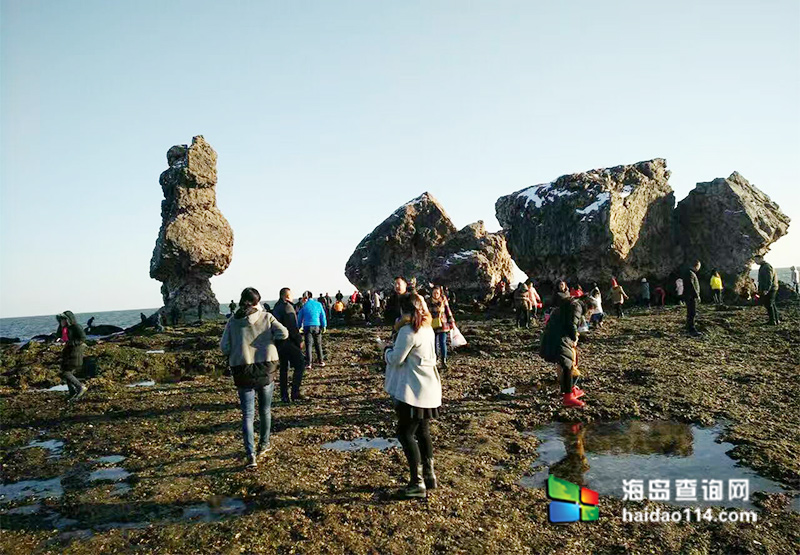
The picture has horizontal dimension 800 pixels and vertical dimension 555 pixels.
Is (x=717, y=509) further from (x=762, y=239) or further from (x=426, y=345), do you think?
(x=762, y=239)

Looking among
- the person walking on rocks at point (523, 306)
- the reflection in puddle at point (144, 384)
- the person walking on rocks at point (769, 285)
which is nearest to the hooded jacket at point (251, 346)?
the reflection in puddle at point (144, 384)

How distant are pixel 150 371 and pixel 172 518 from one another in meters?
12.4

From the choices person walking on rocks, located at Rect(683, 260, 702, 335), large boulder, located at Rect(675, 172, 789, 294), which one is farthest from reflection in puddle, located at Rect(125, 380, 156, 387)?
large boulder, located at Rect(675, 172, 789, 294)

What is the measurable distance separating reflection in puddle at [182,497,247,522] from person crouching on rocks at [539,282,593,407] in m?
6.19

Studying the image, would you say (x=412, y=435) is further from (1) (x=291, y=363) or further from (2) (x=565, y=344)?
(1) (x=291, y=363)

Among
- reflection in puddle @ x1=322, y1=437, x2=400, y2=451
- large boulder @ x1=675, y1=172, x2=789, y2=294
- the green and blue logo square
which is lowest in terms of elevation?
the green and blue logo square

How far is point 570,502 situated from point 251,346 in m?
4.58

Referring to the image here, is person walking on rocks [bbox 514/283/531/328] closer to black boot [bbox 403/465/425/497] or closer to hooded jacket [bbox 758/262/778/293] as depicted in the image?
hooded jacket [bbox 758/262/778/293]

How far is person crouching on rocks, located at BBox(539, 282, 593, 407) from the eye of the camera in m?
9.24

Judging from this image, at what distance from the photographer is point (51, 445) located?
8.31m

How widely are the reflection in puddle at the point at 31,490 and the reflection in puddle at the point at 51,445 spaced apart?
110cm

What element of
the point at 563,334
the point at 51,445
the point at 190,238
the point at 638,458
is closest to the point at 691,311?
the point at 563,334

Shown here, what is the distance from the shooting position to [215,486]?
612cm

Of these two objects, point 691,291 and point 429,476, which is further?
point 691,291
